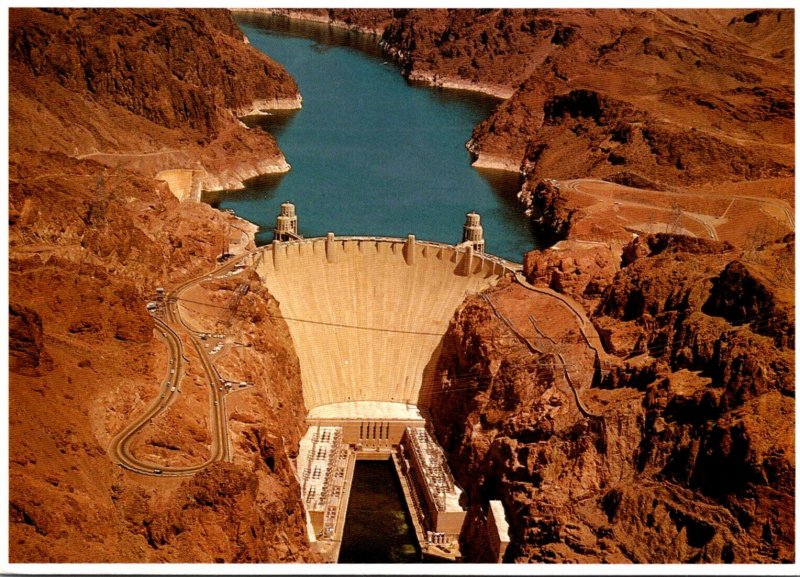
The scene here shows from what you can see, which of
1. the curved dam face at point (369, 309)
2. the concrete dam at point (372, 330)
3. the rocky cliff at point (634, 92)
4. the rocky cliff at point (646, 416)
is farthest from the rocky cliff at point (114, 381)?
the rocky cliff at point (634, 92)

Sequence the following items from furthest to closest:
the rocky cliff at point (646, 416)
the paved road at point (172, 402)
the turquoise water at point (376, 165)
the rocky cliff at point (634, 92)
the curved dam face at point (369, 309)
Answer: the rocky cliff at point (634, 92)
the turquoise water at point (376, 165)
the curved dam face at point (369, 309)
the paved road at point (172, 402)
the rocky cliff at point (646, 416)

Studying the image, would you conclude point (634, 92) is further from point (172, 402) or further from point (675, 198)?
point (172, 402)

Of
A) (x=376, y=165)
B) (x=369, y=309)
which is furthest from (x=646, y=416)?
(x=376, y=165)

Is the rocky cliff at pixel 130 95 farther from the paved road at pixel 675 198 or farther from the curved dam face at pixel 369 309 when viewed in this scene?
the curved dam face at pixel 369 309

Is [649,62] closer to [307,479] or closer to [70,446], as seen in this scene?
[307,479]

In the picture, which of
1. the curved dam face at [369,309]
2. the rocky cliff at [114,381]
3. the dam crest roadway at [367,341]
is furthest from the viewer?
the curved dam face at [369,309]

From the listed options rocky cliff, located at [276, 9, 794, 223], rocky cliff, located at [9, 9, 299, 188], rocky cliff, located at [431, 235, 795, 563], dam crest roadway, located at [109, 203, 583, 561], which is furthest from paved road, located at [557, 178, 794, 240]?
rocky cliff, located at [431, 235, 795, 563]
